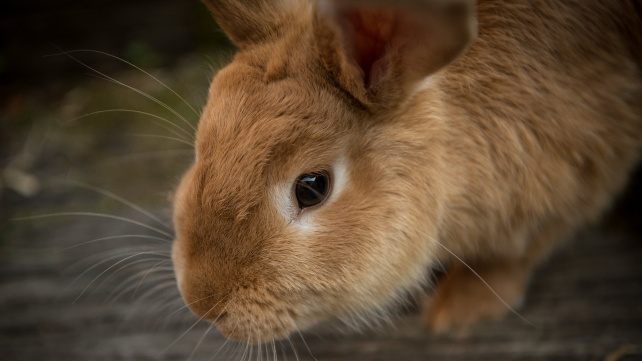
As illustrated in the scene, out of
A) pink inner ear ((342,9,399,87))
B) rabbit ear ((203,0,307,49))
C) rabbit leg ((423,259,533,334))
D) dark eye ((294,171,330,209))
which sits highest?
rabbit ear ((203,0,307,49))

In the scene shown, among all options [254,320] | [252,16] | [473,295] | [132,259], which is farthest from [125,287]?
[473,295]

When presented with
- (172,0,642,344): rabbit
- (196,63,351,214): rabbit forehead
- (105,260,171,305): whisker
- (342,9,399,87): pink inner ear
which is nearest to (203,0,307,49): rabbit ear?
(172,0,642,344): rabbit

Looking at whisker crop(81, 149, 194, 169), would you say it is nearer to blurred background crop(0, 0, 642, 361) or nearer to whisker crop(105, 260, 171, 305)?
blurred background crop(0, 0, 642, 361)

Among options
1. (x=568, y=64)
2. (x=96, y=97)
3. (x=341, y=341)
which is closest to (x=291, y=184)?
(x=341, y=341)

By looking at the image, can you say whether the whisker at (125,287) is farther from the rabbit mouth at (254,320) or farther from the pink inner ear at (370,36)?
the pink inner ear at (370,36)

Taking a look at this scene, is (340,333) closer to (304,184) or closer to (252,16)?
(304,184)

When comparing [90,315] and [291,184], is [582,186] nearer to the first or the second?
[291,184]

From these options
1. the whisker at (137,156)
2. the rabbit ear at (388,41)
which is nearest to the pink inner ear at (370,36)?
the rabbit ear at (388,41)
